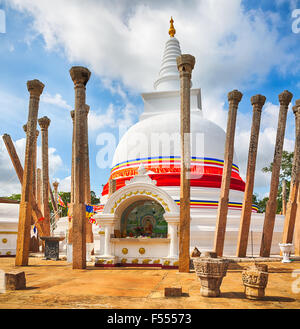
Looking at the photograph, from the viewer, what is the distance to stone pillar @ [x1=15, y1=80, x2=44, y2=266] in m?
11.5

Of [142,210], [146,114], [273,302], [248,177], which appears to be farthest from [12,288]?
[146,114]

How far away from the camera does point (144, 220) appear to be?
43.9 feet

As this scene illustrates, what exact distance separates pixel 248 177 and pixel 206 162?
659 cm

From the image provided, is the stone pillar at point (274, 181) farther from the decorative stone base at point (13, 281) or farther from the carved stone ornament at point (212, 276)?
the decorative stone base at point (13, 281)

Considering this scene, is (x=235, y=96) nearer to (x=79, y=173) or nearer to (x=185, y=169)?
(x=185, y=169)

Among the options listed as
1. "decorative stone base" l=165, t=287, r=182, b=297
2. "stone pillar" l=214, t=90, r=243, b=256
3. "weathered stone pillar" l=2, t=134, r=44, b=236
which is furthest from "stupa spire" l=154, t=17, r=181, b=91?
"decorative stone base" l=165, t=287, r=182, b=297

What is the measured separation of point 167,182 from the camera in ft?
62.7

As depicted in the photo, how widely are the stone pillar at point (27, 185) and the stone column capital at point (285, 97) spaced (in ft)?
36.5

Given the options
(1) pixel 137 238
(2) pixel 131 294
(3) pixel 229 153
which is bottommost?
(2) pixel 131 294

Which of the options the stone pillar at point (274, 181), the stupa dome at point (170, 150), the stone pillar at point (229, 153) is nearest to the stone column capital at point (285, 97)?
the stone pillar at point (274, 181)

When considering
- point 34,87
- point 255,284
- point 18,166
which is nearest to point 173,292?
point 255,284

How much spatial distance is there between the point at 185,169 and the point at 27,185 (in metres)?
6.38
